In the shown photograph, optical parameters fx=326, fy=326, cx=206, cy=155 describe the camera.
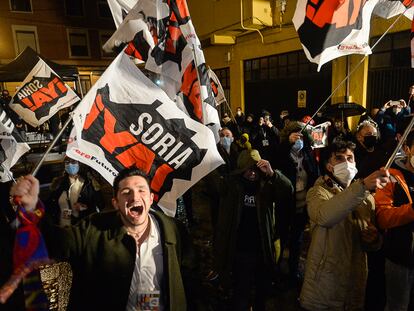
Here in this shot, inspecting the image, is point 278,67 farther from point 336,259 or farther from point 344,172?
point 336,259

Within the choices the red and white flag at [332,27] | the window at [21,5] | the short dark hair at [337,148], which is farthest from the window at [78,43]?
the short dark hair at [337,148]

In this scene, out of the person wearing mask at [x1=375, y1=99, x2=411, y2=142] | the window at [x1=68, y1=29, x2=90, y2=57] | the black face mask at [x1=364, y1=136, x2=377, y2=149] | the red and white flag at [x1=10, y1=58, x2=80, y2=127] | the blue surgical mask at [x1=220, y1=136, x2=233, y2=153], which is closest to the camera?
the black face mask at [x1=364, y1=136, x2=377, y2=149]

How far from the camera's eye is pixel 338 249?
2646mm

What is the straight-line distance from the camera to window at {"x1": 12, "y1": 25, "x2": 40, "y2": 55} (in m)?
27.1

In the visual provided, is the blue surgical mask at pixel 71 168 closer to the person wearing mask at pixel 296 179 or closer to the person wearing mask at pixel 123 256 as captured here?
the person wearing mask at pixel 123 256

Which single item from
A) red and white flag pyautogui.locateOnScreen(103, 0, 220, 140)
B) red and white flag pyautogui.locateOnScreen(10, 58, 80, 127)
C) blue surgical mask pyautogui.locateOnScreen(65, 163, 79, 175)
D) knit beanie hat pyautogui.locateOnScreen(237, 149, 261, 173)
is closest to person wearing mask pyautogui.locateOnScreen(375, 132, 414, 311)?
knit beanie hat pyautogui.locateOnScreen(237, 149, 261, 173)

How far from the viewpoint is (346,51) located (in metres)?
4.08

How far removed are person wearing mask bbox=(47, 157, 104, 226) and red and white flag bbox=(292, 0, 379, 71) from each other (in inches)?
134

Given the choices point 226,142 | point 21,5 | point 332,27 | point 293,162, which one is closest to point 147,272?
point 293,162

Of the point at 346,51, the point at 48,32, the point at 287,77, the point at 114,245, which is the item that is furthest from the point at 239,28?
the point at 48,32

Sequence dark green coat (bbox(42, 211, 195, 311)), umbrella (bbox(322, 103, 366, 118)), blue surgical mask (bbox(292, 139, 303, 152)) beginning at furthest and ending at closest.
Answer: umbrella (bbox(322, 103, 366, 118)), blue surgical mask (bbox(292, 139, 303, 152)), dark green coat (bbox(42, 211, 195, 311))

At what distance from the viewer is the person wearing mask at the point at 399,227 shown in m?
2.53

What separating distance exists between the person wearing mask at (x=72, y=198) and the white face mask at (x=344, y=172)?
124 inches

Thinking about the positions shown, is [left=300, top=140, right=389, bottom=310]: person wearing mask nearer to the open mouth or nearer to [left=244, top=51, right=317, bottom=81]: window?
the open mouth
